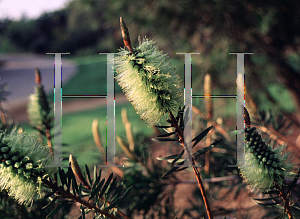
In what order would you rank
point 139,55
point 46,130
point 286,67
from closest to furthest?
point 139,55 → point 46,130 → point 286,67

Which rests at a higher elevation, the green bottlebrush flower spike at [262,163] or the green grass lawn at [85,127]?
the green bottlebrush flower spike at [262,163]

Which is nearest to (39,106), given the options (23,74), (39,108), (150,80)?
(39,108)

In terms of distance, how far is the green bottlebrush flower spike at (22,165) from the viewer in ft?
1.51

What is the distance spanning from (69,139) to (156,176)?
495 centimetres

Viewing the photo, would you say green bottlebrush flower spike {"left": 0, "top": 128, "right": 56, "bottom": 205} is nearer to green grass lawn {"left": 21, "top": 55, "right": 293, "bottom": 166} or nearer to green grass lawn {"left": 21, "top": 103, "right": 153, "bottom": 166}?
green grass lawn {"left": 21, "top": 55, "right": 293, "bottom": 166}

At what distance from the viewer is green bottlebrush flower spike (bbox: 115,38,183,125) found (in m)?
0.45

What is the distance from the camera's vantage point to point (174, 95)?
1.54ft

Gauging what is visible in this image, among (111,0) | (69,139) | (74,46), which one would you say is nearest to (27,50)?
(74,46)

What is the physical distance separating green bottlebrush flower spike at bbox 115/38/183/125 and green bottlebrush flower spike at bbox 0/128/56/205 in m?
0.21

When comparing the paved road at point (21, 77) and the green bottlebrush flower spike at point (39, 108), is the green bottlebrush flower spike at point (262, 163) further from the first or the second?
the paved road at point (21, 77)

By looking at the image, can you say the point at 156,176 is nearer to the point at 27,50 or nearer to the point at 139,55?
the point at 139,55

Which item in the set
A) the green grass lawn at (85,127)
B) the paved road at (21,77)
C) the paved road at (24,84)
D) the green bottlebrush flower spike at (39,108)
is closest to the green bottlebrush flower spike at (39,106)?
the green bottlebrush flower spike at (39,108)

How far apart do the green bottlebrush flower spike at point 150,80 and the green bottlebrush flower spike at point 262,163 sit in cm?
15

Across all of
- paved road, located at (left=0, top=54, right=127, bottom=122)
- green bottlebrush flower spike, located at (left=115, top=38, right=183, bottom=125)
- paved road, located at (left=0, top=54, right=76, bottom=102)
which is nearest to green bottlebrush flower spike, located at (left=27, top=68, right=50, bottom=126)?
green bottlebrush flower spike, located at (left=115, top=38, right=183, bottom=125)
